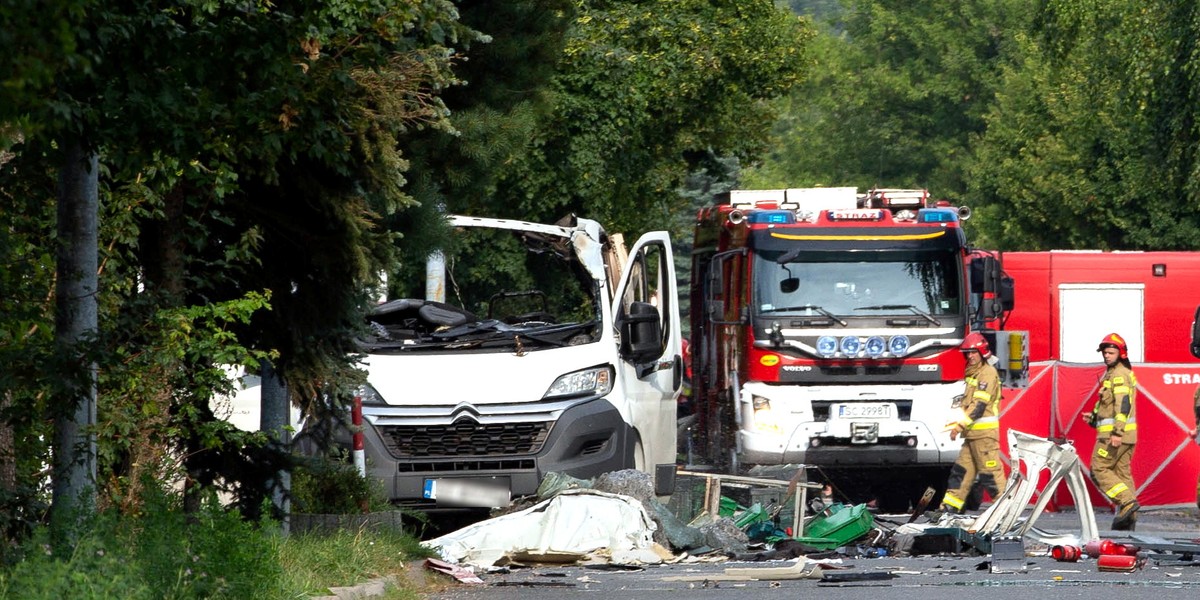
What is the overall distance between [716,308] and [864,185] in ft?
148

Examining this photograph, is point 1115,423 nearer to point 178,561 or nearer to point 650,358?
point 650,358

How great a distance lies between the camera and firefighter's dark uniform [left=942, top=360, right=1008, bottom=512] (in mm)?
15930

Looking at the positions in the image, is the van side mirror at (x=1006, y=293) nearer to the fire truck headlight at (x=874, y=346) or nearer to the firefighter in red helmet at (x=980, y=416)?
the firefighter in red helmet at (x=980, y=416)

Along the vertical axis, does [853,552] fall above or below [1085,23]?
below

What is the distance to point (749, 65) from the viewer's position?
91.8 ft

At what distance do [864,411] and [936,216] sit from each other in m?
1.83

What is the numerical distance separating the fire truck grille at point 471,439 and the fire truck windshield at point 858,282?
459 cm

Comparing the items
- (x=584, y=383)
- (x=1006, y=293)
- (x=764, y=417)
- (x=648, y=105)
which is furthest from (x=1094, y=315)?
(x=584, y=383)

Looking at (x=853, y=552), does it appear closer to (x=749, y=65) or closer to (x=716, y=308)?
(x=716, y=308)

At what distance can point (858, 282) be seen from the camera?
16.1 meters

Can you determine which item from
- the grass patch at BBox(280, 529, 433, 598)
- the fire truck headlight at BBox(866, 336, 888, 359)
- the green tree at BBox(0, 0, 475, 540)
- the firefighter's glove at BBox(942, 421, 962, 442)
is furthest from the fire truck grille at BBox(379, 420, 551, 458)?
the firefighter's glove at BBox(942, 421, 962, 442)

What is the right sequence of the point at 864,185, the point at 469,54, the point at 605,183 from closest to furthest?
the point at 469,54 → the point at 605,183 → the point at 864,185

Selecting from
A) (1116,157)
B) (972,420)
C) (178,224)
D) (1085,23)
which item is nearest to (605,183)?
(1085,23)

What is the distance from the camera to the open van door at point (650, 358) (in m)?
12.9
